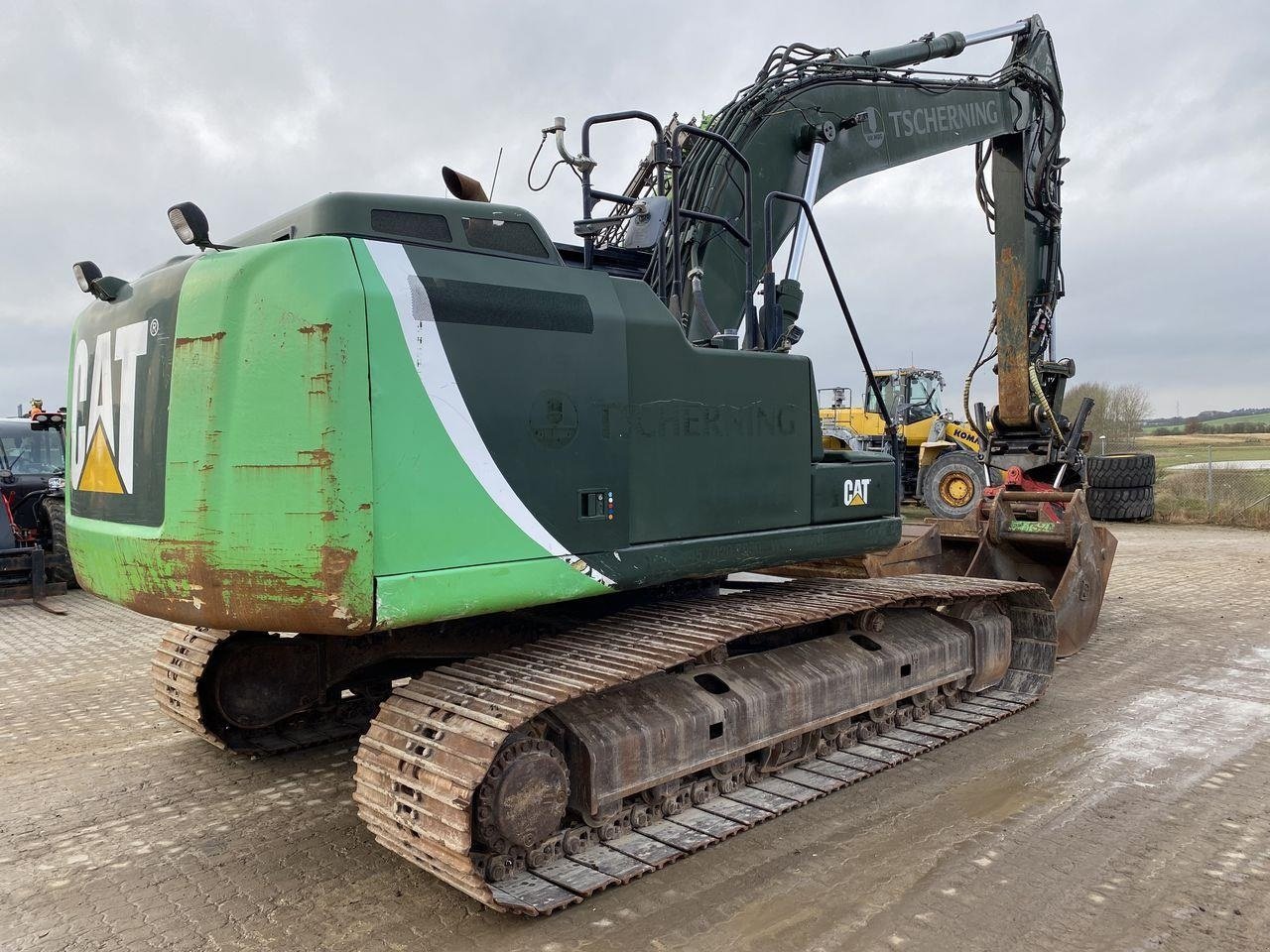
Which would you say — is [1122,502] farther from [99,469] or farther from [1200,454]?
[99,469]

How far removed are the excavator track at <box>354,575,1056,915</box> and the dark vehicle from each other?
27.4 ft

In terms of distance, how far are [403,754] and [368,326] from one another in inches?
56.2

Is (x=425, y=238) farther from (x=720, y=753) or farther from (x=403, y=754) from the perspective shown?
(x=720, y=753)

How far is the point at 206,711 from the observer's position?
473 cm

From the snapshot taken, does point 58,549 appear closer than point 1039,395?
No

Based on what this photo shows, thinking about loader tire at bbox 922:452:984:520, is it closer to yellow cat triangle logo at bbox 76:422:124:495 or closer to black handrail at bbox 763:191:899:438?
black handrail at bbox 763:191:899:438

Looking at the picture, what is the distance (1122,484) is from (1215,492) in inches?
197

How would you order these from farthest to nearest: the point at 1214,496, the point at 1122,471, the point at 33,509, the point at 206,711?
the point at 1214,496, the point at 1122,471, the point at 33,509, the point at 206,711

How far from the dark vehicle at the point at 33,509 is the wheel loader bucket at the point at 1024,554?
8347 mm

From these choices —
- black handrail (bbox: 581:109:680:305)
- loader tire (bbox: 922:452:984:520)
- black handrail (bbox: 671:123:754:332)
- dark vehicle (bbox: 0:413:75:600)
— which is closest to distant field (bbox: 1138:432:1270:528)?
loader tire (bbox: 922:452:984:520)

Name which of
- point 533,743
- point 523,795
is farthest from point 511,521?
point 523,795

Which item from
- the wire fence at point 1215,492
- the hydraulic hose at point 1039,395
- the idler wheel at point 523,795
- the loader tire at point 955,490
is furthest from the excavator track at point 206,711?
the wire fence at point 1215,492

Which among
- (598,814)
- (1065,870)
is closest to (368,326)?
(598,814)

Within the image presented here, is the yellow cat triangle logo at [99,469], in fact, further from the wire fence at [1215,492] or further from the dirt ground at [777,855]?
the wire fence at [1215,492]
